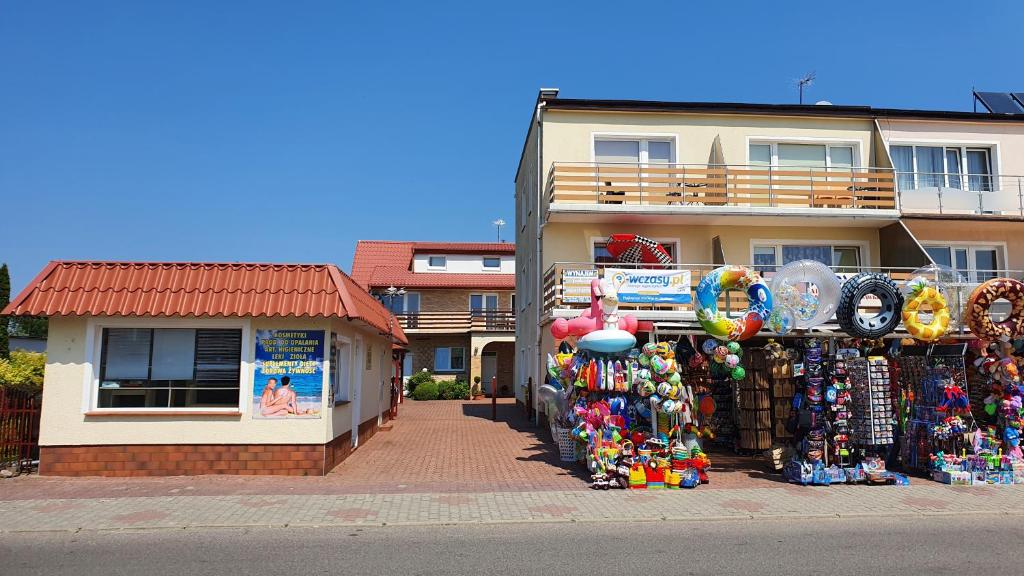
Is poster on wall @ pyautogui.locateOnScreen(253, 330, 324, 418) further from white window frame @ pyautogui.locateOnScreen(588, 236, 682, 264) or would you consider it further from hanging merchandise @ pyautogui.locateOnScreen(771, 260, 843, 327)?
white window frame @ pyautogui.locateOnScreen(588, 236, 682, 264)

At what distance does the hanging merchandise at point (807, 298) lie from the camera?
36.5 feet

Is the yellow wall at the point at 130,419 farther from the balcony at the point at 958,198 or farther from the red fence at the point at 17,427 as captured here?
the balcony at the point at 958,198

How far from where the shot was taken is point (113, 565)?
6371mm

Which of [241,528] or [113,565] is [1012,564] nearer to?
[241,528]

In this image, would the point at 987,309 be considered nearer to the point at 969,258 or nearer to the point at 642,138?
the point at 969,258

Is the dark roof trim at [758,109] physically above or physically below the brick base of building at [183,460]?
above

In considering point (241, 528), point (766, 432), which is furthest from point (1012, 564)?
point (241, 528)

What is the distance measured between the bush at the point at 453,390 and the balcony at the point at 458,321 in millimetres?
2872

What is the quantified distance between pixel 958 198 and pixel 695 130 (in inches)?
283

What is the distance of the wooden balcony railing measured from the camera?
1678cm

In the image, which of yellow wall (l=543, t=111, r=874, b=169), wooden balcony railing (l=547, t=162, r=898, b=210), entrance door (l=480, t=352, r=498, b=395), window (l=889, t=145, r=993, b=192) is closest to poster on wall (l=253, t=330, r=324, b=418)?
wooden balcony railing (l=547, t=162, r=898, b=210)

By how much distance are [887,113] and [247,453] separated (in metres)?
18.2

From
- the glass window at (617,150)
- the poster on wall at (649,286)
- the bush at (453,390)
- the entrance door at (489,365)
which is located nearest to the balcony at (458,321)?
the entrance door at (489,365)

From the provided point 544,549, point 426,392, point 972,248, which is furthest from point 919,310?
point 426,392
